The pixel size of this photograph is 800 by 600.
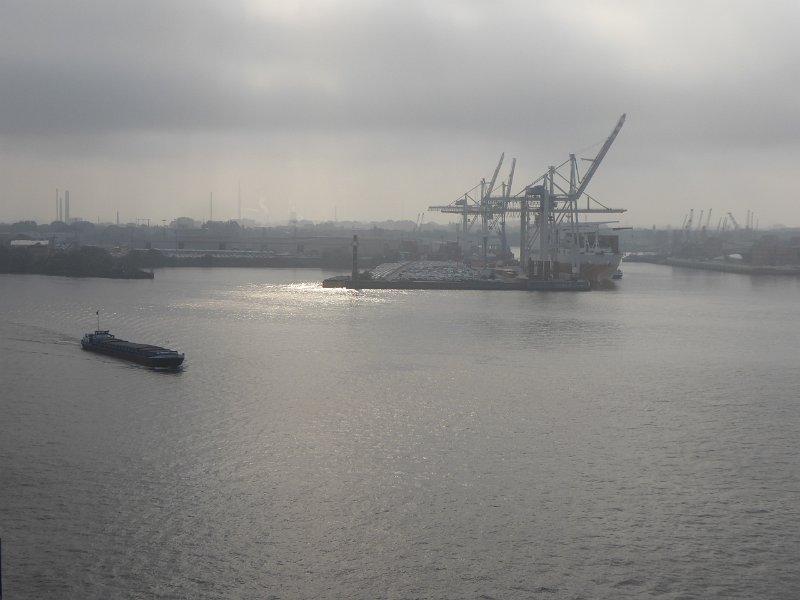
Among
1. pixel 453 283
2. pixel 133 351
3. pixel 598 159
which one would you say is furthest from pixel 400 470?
pixel 598 159

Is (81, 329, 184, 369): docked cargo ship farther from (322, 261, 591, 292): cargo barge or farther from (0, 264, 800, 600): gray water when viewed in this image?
(322, 261, 591, 292): cargo barge

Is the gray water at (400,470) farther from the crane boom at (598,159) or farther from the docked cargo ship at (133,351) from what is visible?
the crane boom at (598,159)

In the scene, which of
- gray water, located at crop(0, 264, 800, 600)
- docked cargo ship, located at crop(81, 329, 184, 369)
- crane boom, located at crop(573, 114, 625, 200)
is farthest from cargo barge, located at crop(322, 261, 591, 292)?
docked cargo ship, located at crop(81, 329, 184, 369)

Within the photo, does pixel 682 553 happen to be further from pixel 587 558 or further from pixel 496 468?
pixel 496 468

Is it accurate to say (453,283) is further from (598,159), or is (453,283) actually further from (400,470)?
(400,470)

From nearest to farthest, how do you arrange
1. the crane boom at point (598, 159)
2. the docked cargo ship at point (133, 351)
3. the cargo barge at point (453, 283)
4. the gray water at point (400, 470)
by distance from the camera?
the gray water at point (400, 470)
the docked cargo ship at point (133, 351)
the cargo barge at point (453, 283)
the crane boom at point (598, 159)

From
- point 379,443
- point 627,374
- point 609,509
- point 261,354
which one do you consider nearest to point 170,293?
point 261,354

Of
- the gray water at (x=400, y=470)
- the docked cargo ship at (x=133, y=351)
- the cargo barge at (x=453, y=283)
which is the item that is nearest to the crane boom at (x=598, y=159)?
the cargo barge at (x=453, y=283)
